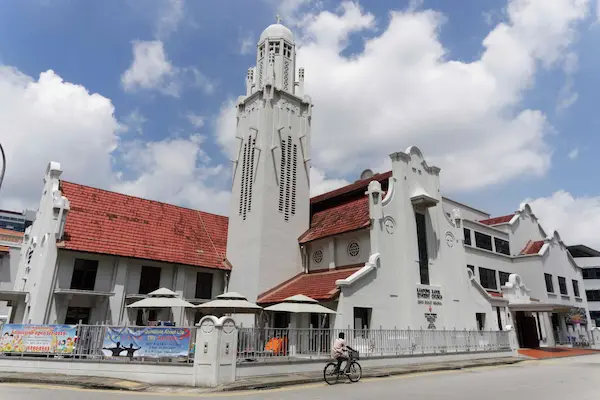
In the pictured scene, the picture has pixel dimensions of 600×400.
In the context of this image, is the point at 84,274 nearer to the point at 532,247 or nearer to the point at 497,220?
the point at 497,220

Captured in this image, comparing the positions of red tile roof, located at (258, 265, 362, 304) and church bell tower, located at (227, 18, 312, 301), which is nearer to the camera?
red tile roof, located at (258, 265, 362, 304)

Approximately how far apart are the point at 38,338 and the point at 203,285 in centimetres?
1058

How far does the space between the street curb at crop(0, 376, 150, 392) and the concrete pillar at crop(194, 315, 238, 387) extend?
1.67 m

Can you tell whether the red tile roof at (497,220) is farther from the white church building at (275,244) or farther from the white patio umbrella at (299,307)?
the white patio umbrella at (299,307)

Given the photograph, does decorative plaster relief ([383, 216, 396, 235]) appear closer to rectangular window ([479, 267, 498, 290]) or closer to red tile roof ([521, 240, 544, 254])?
rectangular window ([479, 267, 498, 290])

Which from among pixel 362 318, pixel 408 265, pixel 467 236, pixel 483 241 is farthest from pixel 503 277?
pixel 362 318

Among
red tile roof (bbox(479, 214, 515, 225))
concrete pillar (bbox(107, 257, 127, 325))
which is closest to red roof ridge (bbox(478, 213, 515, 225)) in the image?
red tile roof (bbox(479, 214, 515, 225))

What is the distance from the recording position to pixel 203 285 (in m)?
24.9

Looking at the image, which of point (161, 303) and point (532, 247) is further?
point (532, 247)

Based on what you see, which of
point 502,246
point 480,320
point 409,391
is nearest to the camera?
point 409,391

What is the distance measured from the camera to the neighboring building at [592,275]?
5719 centimetres

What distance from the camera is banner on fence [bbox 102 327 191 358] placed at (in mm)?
13188

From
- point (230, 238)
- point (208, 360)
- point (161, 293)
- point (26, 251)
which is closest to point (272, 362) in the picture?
point (208, 360)

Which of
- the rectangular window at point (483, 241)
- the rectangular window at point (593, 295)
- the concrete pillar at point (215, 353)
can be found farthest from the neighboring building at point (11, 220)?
the rectangular window at point (593, 295)
